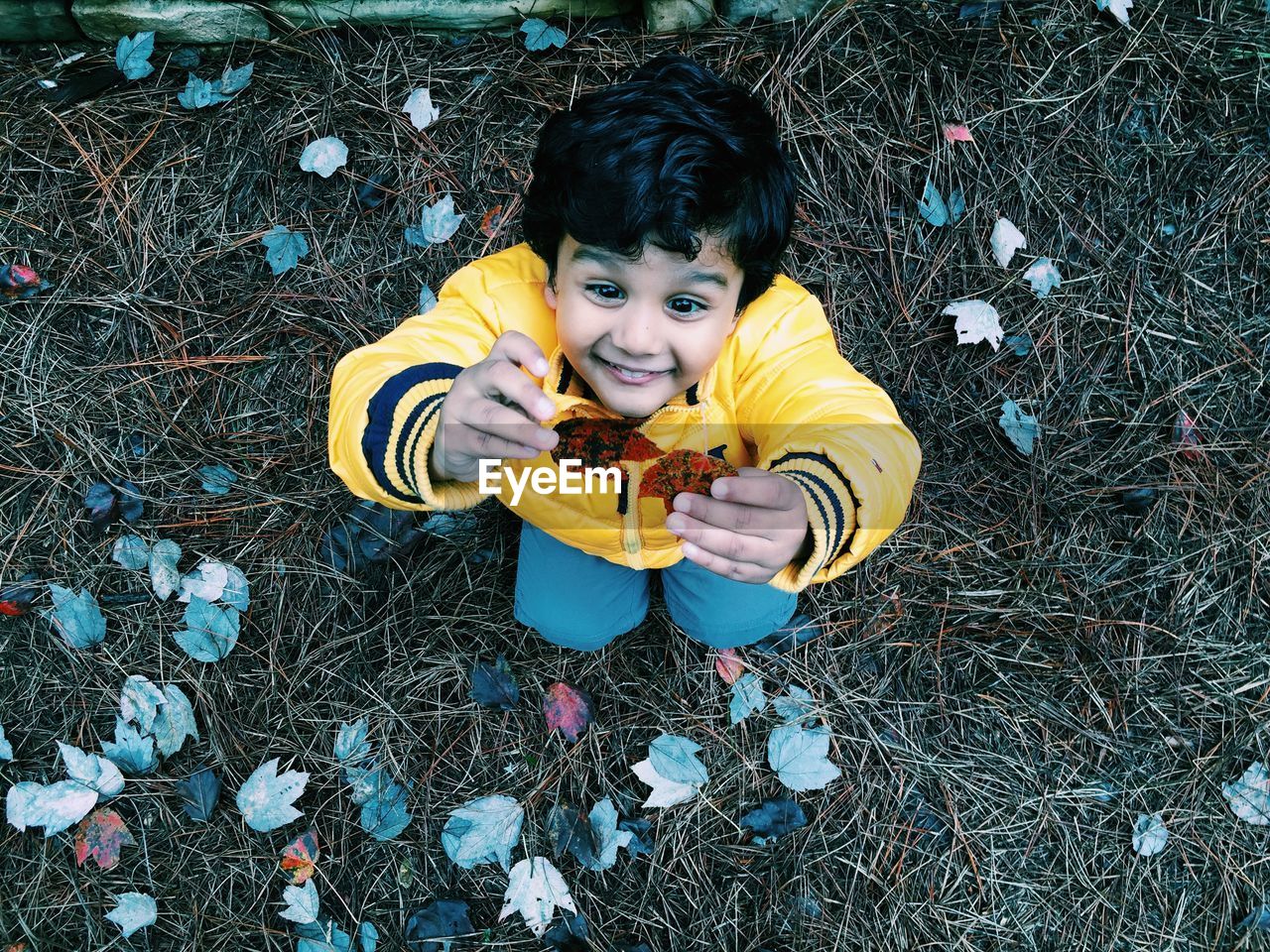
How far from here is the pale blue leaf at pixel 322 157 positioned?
3.10 meters

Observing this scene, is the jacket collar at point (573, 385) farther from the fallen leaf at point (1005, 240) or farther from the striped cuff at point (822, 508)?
the fallen leaf at point (1005, 240)

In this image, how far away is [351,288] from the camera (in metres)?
3.09

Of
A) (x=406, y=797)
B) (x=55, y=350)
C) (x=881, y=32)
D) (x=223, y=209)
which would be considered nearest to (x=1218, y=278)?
(x=881, y=32)

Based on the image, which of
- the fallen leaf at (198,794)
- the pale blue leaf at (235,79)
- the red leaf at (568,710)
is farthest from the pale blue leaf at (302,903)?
the pale blue leaf at (235,79)

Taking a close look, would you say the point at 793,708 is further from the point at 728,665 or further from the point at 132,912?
the point at 132,912

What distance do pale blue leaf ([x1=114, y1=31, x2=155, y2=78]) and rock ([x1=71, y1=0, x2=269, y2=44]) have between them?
0.08ft

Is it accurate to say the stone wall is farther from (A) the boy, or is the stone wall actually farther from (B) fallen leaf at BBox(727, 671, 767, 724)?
(B) fallen leaf at BBox(727, 671, 767, 724)

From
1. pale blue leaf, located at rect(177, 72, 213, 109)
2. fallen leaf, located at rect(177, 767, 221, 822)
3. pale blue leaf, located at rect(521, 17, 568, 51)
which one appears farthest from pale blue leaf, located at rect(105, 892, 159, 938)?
pale blue leaf, located at rect(521, 17, 568, 51)

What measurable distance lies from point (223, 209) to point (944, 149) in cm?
255

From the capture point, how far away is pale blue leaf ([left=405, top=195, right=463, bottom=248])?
308cm

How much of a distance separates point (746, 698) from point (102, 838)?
2.15 m

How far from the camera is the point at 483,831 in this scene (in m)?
2.87

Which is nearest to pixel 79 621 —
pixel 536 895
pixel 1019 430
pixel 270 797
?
pixel 270 797

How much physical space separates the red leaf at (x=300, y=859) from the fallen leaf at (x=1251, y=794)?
302cm
